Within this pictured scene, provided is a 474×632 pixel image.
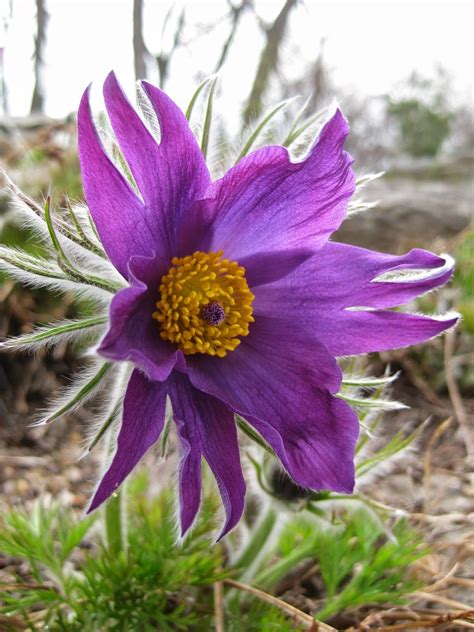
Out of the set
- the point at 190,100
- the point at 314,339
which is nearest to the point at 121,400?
the point at 314,339

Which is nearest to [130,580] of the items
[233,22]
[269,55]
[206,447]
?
[206,447]

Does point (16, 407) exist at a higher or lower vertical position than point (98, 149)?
lower

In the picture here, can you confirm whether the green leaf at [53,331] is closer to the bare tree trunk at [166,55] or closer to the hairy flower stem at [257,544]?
the hairy flower stem at [257,544]

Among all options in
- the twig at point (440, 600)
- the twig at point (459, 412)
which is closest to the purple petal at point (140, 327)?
the twig at point (440, 600)

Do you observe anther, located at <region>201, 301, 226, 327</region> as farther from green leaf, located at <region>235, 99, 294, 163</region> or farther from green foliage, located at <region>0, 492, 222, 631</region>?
green foliage, located at <region>0, 492, 222, 631</region>

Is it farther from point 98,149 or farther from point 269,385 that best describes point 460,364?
point 98,149

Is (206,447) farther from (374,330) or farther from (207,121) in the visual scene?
(207,121)

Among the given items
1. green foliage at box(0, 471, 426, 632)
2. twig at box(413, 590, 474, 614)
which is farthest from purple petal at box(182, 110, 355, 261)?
twig at box(413, 590, 474, 614)
